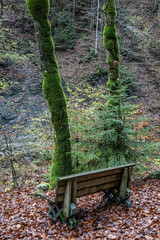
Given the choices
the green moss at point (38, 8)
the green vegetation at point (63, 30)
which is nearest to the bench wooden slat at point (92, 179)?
the green moss at point (38, 8)

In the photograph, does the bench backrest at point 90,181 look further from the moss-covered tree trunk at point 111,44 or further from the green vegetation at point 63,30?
the green vegetation at point 63,30

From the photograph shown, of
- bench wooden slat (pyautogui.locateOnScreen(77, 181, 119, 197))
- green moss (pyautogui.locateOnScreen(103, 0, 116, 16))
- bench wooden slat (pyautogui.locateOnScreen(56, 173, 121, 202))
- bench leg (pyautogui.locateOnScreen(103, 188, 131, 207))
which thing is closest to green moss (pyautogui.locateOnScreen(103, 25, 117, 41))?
green moss (pyautogui.locateOnScreen(103, 0, 116, 16))

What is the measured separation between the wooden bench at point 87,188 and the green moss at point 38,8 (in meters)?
4.76

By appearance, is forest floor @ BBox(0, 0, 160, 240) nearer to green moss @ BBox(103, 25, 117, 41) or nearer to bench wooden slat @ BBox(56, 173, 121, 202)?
bench wooden slat @ BBox(56, 173, 121, 202)

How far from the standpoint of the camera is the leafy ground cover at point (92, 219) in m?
3.20

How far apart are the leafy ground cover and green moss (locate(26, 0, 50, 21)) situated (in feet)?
17.5

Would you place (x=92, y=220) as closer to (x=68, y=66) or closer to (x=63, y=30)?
(x=68, y=66)

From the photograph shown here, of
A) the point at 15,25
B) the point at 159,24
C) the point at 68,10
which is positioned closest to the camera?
the point at 159,24

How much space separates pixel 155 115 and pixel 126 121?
10.5m

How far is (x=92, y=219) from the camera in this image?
3.70 meters

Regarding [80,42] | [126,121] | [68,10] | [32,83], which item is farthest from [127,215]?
[68,10]

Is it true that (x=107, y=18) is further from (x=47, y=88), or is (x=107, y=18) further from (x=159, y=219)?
(x=159, y=219)

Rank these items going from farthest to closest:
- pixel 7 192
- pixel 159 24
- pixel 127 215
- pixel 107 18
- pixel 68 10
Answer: pixel 68 10 → pixel 159 24 → pixel 107 18 → pixel 7 192 → pixel 127 215

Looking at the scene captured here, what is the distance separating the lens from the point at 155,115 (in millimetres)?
14570
